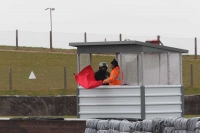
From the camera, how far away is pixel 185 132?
14906 millimetres

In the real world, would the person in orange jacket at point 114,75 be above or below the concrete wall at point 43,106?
above

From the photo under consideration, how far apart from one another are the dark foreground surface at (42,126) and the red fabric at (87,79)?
1458mm

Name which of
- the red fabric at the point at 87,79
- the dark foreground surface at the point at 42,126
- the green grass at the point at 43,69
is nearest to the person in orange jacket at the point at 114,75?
the red fabric at the point at 87,79

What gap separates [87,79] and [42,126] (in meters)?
1.89

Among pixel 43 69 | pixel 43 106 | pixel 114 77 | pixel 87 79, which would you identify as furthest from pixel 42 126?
pixel 43 69

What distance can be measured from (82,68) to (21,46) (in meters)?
36.3

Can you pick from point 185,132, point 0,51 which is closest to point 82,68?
point 185,132

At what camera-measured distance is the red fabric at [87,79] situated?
822 inches

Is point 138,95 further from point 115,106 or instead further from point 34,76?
point 34,76

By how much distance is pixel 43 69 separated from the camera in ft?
150

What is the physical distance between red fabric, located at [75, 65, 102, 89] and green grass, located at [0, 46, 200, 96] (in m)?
10.7

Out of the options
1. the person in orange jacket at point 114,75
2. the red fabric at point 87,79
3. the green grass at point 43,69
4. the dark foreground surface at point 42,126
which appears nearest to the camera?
the dark foreground surface at point 42,126

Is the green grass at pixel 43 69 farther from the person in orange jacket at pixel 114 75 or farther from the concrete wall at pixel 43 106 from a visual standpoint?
the person in orange jacket at pixel 114 75

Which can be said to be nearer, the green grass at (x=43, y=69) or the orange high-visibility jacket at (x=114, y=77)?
the orange high-visibility jacket at (x=114, y=77)
